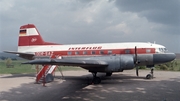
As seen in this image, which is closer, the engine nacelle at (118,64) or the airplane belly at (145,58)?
the engine nacelle at (118,64)

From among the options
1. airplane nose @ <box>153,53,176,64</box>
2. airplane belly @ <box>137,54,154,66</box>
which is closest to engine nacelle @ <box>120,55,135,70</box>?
airplane belly @ <box>137,54,154,66</box>

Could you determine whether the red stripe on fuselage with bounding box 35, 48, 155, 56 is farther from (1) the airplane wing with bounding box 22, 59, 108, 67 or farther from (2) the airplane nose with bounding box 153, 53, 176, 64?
(1) the airplane wing with bounding box 22, 59, 108, 67

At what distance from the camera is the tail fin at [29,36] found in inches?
776

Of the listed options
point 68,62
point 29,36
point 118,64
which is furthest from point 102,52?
point 29,36

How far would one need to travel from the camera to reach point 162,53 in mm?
14930

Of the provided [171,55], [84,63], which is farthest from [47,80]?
[171,55]

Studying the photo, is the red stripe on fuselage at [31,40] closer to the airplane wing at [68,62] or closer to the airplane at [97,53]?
the airplane at [97,53]

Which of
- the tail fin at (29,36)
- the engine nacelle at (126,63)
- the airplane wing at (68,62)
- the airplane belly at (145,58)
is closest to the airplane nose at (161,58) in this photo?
the airplane belly at (145,58)

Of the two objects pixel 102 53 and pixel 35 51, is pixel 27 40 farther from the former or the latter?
pixel 102 53

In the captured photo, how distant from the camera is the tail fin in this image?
19719 mm

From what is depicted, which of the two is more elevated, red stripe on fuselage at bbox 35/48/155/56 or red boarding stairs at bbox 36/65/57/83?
red stripe on fuselage at bbox 35/48/155/56

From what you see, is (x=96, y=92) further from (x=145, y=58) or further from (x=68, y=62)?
(x=145, y=58)

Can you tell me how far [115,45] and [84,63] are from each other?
5248 millimetres

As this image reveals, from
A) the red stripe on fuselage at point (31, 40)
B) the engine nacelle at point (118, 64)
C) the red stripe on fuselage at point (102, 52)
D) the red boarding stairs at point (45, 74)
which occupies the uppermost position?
the red stripe on fuselage at point (31, 40)
